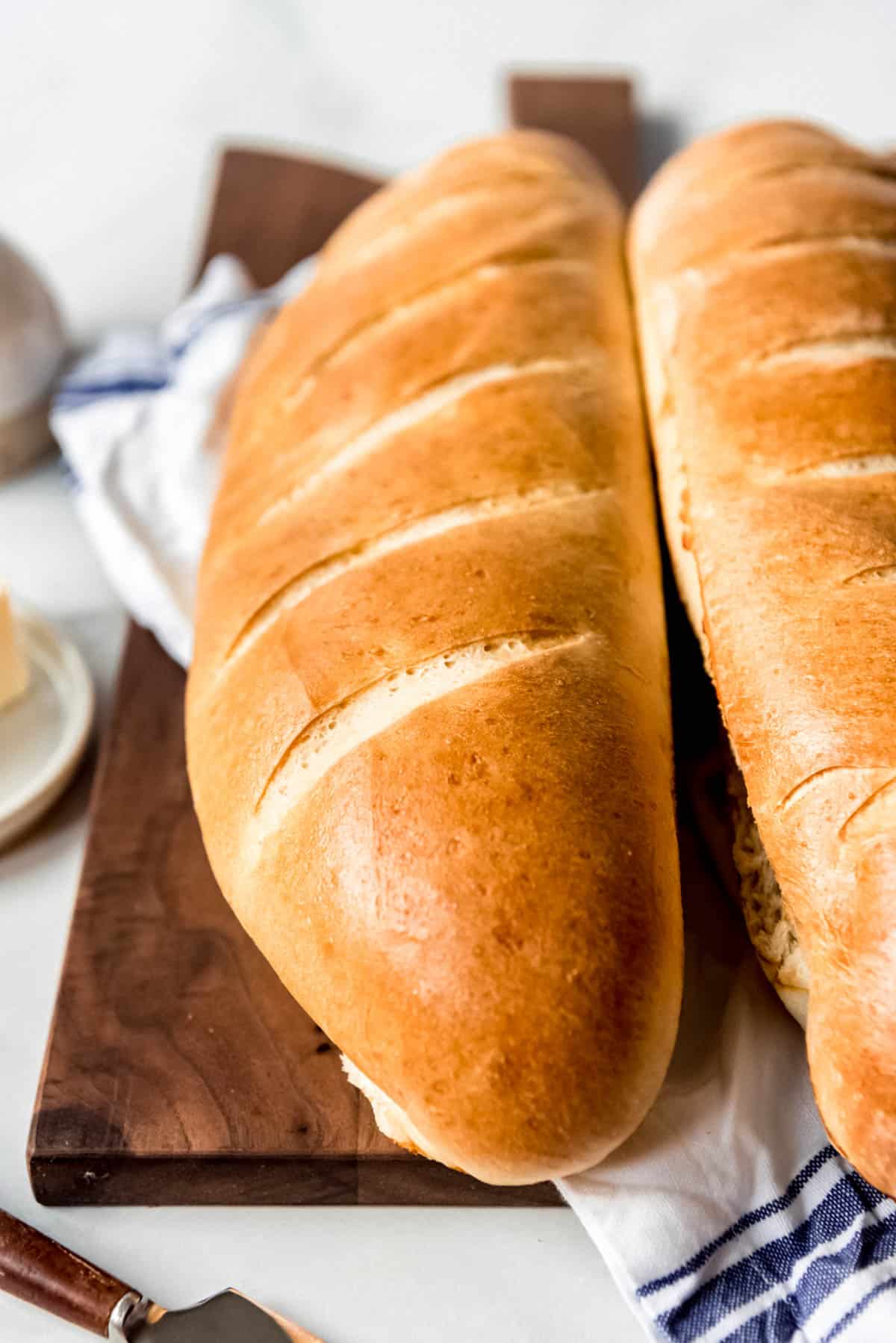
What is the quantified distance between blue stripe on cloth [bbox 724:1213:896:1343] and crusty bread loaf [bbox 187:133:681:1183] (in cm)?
18

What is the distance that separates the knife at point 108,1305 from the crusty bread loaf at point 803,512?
1.44 ft

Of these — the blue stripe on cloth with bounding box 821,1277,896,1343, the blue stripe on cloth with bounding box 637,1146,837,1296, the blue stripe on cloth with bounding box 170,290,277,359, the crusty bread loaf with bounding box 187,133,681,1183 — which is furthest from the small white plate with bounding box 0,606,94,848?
the blue stripe on cloth with bounding box 821,1277,896,1343

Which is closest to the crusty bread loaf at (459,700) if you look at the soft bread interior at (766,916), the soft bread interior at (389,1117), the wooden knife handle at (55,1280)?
the soft bread interior at (389,1117)

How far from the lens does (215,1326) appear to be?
967mm

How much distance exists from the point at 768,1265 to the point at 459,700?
0.48m

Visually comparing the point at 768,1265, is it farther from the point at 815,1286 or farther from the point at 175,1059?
the point at 175,1059

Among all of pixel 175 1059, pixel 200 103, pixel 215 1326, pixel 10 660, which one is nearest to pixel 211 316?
pixel 10 660

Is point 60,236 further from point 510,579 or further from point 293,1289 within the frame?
point 293,1289

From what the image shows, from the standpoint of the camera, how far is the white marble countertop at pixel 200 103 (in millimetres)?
1646

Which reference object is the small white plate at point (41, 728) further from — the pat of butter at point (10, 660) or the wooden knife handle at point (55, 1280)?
the wooden knife handle at point (55, 1280)

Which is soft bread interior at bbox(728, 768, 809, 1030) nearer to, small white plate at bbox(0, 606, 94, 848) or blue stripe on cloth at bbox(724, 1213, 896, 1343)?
blue stripe on cloth at bbox(724, 1213, 896, 1343)

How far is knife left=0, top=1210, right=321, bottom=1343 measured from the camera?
96 cm

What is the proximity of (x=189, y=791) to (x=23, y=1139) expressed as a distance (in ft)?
1.20

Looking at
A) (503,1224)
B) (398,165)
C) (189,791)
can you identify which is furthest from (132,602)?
(398,165)
